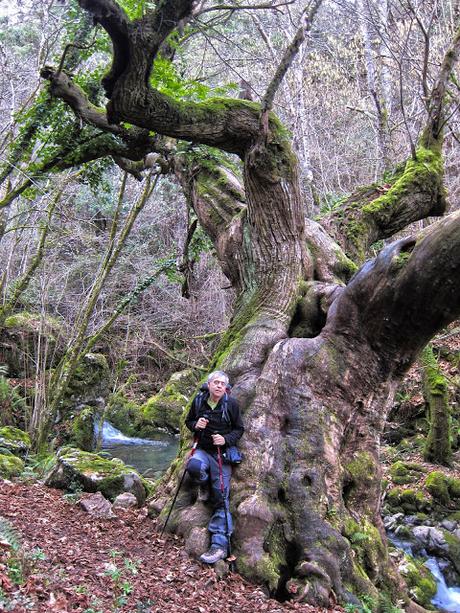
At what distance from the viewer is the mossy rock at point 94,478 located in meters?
6.52

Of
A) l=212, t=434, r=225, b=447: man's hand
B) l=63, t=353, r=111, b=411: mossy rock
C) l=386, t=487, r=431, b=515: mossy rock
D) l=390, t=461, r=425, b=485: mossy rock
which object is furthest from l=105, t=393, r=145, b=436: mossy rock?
l=212, t=434, r=225, b=447: man's hand

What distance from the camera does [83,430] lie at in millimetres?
12234

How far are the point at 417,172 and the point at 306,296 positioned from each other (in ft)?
9.82

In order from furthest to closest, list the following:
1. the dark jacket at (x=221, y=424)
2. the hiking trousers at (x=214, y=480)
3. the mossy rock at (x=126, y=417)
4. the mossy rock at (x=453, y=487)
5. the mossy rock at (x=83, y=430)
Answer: the mossy rock at (x=126, y=417), the mossy rock at (x=83, y=430), the mossy rock at (x=453, y=487), the dark jacket at (x=221, y=424), the hiking trousers at (x=214, y=480)

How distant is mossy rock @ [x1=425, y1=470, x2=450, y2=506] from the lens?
10.5 metres

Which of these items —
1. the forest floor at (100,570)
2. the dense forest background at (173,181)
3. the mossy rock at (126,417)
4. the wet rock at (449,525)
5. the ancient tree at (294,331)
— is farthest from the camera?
the mossy rock at (126,417)

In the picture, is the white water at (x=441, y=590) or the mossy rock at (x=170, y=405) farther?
the mossy rock at (x=170, y=405)

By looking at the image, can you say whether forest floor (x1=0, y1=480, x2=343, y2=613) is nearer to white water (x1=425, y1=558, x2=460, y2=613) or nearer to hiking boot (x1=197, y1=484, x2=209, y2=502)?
hiking boot (x1=197, y1=484, x2=209, y2=502)

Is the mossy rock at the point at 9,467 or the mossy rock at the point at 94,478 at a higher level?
the mossy rock at the point at 94,478

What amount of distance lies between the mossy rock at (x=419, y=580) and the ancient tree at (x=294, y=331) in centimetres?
219

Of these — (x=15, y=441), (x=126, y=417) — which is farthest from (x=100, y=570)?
(x=126, y=417)

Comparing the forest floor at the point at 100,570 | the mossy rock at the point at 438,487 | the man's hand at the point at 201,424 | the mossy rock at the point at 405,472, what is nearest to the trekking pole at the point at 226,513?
the forest floor at the point at 100,570

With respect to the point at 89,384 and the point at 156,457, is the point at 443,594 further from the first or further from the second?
the point at 89,384

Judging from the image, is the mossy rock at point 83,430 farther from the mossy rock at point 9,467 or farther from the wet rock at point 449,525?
the wet rock at point 449,525
